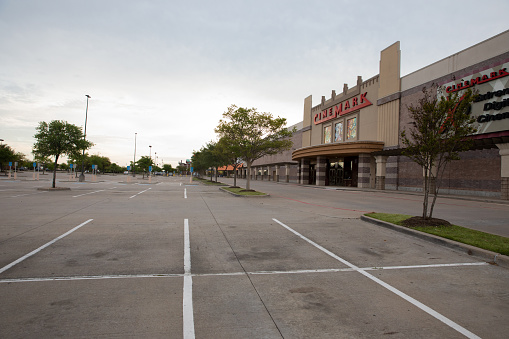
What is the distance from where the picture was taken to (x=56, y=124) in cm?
2178

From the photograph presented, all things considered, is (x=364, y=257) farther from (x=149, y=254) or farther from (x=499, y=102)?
(x=499, y=102)

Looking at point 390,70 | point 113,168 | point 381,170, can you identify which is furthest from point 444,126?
point 113,168

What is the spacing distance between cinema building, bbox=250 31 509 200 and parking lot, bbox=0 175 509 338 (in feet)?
25.2

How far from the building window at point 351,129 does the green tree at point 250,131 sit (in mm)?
18423

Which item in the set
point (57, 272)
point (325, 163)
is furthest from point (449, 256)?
point (325, 163)

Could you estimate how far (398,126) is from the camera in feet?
106

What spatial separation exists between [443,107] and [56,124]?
24697 mm

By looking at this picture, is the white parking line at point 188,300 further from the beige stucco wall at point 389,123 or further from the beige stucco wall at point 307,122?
the beige stucco wall at point 307,122

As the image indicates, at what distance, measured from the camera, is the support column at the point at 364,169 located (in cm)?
3619

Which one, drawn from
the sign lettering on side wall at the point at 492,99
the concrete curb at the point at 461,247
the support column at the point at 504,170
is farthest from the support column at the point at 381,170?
the concrete curb at the point at 461,247

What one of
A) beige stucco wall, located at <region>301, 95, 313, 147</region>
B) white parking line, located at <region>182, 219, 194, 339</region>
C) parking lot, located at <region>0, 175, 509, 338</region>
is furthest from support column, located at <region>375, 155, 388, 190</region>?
white parking line, located at <region>182, 219, 194, 339</region>

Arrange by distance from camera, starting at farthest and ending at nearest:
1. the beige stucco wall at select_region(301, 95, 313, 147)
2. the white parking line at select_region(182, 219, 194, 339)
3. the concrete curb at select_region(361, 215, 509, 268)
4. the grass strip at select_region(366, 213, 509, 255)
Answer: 1. the beige stucco wall at select_region(301, 95, 313, 147)
2. the grass strip at select_region(366, 213, 509, 255)
3. the concrete curb at select_region(361, 215, 509, 268)
4. the white parking line at select_region(182, 219, 194, 339)

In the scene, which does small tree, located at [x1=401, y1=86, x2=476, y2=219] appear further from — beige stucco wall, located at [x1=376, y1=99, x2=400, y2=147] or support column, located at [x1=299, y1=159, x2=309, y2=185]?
support column, located at [x1=299, y1=159, x2=309, y2=185]

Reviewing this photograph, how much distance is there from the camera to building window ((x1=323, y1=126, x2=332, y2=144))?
45.6m
